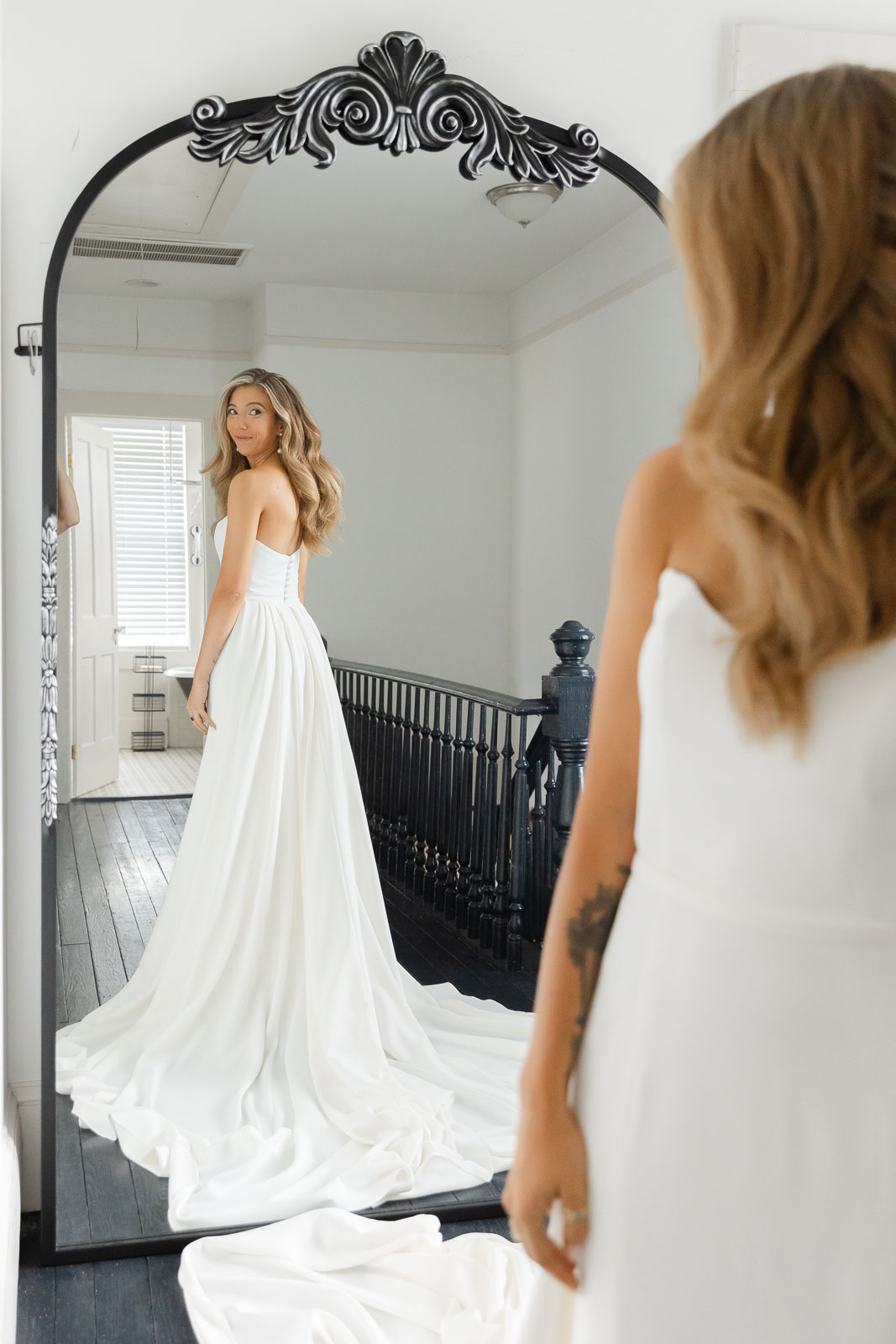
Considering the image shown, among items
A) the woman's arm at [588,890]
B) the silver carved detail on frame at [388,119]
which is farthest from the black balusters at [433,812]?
the woman's arm at [588,890]

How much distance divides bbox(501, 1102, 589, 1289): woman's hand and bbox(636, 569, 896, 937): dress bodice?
0.78ft

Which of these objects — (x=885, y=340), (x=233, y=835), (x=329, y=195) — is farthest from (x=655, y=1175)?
A: (x=329, y=195)

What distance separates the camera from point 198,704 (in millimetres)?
2240

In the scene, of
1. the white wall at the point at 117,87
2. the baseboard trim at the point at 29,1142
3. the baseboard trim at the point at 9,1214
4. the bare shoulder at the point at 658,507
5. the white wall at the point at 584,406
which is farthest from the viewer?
the white wall at the point at 584,406

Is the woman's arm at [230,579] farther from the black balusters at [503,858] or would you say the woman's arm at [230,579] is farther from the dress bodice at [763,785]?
the dress bodice at [763,785]

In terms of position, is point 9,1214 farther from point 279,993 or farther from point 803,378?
point 803,378

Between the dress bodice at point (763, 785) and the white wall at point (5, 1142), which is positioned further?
the white wall at point (5, 1142)

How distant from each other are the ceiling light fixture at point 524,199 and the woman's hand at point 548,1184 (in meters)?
1.87

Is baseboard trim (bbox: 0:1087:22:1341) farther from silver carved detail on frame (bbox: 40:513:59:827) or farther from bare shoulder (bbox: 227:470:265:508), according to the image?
bare shoulder (bbox: 227:470:265:508)

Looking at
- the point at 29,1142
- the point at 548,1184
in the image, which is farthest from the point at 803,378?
the point at 29,1142

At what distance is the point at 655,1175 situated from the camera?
0.88 meters

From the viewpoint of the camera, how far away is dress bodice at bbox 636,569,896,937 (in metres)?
0.80

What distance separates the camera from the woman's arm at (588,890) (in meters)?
0.92

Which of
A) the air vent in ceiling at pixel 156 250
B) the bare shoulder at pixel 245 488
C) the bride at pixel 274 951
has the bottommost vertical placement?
the bride at pixel 274 951
